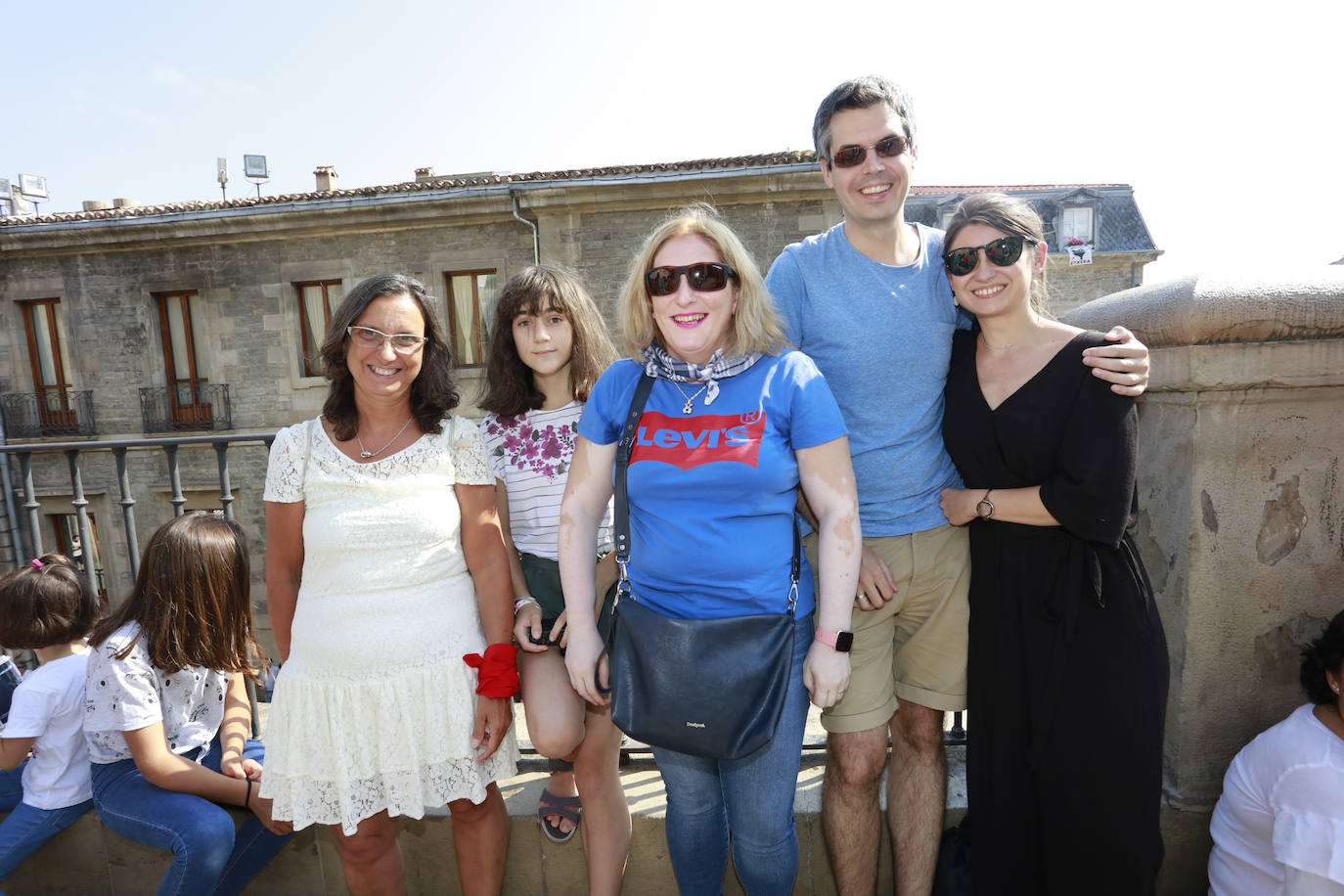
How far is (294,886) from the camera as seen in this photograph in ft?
7.64

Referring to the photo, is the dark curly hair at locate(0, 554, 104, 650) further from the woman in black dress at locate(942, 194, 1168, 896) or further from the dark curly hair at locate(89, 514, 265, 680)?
the woman in black dress at locate(942, 194, 1168, 896)

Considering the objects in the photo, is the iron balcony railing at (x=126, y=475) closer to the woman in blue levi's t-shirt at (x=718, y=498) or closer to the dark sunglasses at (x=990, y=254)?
the woman in blue levi's t-shirt at (x=718, y=498)

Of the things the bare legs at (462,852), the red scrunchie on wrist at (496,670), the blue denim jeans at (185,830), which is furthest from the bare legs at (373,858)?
the red scrunchie on wrist at (496,670)

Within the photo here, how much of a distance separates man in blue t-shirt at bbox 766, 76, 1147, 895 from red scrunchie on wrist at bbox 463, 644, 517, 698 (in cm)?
88

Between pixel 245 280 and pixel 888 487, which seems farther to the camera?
pixel 245 280

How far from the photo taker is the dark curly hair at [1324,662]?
1.75 metres

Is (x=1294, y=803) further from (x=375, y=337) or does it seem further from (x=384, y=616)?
(x=375, y=337)

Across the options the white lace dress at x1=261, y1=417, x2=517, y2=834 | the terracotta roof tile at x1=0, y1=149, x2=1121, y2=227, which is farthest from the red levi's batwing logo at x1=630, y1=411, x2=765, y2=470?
the terracotta roof tile at x1=0, y1=149, x2=1121, y2=227

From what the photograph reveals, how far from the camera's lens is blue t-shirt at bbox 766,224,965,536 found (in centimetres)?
192

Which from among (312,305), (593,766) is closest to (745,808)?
(593,766)

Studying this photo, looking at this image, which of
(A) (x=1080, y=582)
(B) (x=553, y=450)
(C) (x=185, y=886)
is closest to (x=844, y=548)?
(A) (x=1080, y=582)

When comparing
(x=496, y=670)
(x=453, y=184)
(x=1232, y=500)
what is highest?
(x=453, y=184)

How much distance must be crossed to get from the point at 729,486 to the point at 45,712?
231cm

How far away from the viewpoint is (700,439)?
167 centimetres
